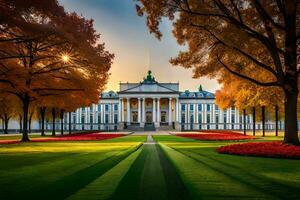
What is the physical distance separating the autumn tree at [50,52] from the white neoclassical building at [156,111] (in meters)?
82.1

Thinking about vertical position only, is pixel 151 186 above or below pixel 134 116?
below

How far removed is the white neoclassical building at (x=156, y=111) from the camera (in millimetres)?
117812

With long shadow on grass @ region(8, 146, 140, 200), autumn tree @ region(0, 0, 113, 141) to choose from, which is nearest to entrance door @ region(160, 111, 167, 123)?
autumn tree @ region(0, 0, 113, 141)

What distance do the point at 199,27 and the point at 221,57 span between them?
231cm

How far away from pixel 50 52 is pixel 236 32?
1664 centimetres

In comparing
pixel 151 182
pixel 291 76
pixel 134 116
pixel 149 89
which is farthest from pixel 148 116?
pixel 151 182

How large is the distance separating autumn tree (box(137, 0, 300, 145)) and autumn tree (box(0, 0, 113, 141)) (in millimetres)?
5048

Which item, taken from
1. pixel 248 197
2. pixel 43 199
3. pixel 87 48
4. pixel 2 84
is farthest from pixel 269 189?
pixel 2 84

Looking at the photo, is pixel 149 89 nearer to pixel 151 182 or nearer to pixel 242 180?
pixel 242 180

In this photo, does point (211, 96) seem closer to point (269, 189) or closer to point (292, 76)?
point (292, 76)

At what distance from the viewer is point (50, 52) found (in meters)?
30.6

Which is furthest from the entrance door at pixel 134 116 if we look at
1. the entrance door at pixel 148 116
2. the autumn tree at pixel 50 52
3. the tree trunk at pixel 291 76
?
the tree trunk at pixel 291 76

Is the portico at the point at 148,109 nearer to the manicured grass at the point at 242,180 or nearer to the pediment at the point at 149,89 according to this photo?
the pediment at the point at 149,89

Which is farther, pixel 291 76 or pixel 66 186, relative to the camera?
pixel 291 76
